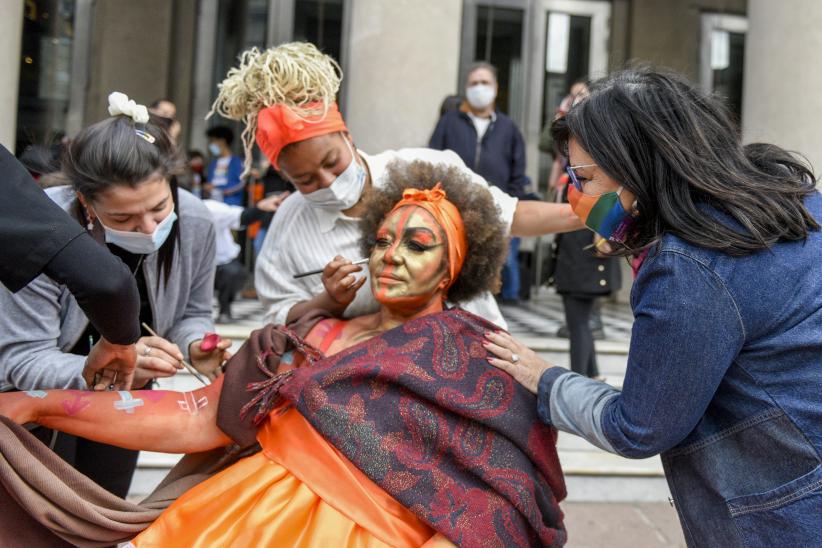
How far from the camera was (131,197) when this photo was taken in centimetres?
219

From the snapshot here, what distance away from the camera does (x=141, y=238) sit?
7.48ft

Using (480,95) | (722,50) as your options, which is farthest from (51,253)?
(722,50)

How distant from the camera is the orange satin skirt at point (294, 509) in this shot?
190 centimetres

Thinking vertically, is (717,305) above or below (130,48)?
below

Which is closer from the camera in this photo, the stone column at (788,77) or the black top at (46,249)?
the black top at (46,249)

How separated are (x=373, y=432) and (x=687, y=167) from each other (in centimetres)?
100

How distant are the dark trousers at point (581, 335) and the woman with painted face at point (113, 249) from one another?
8.62 feet

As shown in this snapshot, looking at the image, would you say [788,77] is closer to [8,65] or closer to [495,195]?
[495,195]

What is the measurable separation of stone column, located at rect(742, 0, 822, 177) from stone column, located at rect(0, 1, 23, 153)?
16.0ft

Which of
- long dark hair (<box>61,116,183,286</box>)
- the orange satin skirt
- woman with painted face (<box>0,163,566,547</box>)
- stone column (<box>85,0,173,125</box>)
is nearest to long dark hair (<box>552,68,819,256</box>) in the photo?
woman with painted face (<box>0,163,566,547</box>)

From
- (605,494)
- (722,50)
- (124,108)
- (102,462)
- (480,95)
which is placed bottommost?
(605,494)

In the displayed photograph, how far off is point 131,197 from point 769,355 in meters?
1.71

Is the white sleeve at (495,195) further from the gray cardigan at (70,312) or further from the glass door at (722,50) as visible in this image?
the glass door at (722,50)

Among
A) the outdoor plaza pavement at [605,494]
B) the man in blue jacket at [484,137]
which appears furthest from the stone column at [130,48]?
the outdoor plaza pavement at [605,494]
